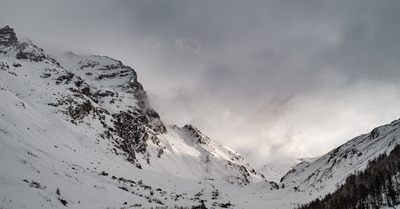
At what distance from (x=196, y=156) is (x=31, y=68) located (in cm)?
9787

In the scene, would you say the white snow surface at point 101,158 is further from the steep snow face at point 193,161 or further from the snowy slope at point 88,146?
the steep snow face at point 193,161

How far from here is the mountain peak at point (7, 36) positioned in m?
124

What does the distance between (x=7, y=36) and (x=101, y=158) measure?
117093mm

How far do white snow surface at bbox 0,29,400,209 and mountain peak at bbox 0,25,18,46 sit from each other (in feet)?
25.2

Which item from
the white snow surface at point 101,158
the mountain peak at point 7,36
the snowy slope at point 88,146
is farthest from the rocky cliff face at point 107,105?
the white snow surface at point 101,158

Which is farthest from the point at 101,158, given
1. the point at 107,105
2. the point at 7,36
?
the point at 7,36

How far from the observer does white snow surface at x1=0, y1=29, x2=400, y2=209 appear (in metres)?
20.8

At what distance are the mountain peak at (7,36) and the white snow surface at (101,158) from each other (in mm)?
7669

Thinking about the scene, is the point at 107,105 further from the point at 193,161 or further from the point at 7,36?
the point at 7,36

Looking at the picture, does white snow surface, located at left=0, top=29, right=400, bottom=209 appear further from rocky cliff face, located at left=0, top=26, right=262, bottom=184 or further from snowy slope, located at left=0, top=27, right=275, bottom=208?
rocky cliff face, located at left=0, top=26, right=262, bottom=184

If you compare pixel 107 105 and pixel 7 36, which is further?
pixel 7 36

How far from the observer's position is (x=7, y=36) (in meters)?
130

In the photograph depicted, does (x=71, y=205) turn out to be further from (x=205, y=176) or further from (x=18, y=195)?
(x=205, y=176)

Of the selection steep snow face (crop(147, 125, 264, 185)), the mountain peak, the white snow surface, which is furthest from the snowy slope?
steep snow face (crop(147, 125, 264, 185))
